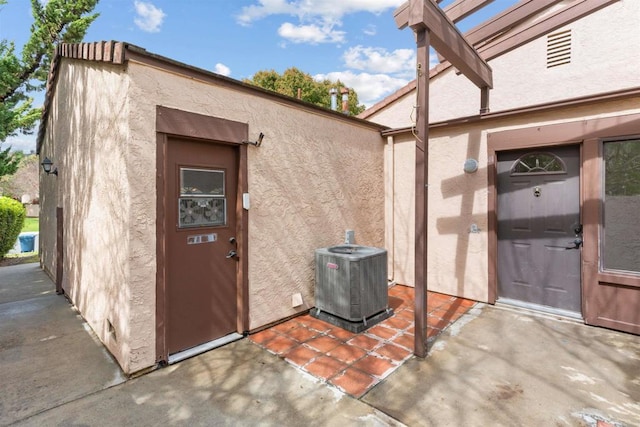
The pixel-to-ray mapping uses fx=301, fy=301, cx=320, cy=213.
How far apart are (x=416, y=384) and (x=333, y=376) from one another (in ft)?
2.52

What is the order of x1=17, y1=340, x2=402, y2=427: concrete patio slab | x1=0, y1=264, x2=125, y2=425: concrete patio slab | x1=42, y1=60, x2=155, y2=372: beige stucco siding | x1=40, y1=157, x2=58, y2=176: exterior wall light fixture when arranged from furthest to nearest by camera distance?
x1=40, y1=157, x2=58, y2=176: exterior wall light fixture → x1=42, y1=60, x2=155, y2=372: beige stucco siding → x1=0, y1=264, x2=125, y2=425: concrete patio slab → x1=17, y1=340, x2=402, y2=427: concrete patio slab

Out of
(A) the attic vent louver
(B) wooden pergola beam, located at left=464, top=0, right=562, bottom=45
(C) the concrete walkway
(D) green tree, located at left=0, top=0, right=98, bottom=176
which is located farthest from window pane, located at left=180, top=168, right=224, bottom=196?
(D) green tree, located at left=0, top=0, right=98, bottom=176

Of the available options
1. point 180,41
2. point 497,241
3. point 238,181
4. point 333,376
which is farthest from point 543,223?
point 180,41

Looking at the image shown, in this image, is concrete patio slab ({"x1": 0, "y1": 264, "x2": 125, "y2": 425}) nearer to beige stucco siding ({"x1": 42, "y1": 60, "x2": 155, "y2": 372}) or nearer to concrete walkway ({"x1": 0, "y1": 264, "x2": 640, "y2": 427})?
concrete walkway ({"x1": 0, "y1": 264, "x2": 640, "y2": 427})

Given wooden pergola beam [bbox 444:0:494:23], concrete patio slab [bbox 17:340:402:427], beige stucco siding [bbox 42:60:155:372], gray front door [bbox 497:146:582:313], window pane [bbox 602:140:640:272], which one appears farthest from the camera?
gray front door [bbox 497:146:582:313]

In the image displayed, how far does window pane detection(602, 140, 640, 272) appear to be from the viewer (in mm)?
3838

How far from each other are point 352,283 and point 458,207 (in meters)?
2.59

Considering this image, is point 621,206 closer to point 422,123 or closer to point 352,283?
point 422,123

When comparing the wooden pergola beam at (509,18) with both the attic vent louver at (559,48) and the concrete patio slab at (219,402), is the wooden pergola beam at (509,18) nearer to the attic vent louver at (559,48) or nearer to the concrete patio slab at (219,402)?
the attic vent louver at (559,48)

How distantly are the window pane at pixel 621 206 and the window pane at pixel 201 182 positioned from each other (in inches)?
196

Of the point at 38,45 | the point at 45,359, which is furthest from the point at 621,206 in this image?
the point at 38,45

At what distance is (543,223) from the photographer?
4.47 metres

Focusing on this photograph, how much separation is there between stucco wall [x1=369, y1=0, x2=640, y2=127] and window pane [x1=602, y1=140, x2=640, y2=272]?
6.60ft

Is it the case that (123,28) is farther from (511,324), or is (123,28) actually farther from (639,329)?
(639,329)
